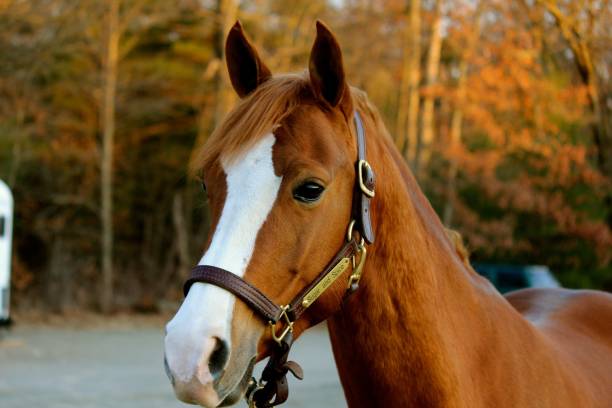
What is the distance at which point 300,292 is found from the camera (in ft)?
7.26

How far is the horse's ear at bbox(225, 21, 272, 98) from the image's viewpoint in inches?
98.4

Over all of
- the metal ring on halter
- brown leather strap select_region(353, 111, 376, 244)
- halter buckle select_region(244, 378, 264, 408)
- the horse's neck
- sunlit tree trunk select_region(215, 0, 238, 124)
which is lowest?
sunlit tree trunk select_region(215, 0, 238, 124)

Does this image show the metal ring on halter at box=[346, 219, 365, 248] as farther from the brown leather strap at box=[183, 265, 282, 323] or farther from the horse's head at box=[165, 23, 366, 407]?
the brown leather strap at box=[183, 265, 282, 323]

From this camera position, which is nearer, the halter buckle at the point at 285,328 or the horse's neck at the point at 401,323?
the halter buckle at the point at 285,328

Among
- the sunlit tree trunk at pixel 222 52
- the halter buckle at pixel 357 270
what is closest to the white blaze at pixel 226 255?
the halter buckle at pixel 357 270

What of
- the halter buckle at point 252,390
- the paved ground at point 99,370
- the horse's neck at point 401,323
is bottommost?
the paved ground at point 99,370

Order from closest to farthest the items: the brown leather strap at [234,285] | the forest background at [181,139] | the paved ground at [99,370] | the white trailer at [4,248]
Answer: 1. the brown leather strap at [234,285]
2. the paved ground at [99,370]
3. the white trailer at [4,248]
4. the forest background at [181,139]

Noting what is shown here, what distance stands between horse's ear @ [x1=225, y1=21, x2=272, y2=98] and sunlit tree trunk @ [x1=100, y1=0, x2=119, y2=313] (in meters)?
17.5

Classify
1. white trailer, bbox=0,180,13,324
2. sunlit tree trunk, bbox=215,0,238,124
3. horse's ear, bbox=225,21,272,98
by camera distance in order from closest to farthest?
horse's ear, bbox=225,21,272,98 → white trailer, bbox=0,180,13,324 → sunlit tree trunk, bbox=215,0,238,124

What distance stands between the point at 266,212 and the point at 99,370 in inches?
389

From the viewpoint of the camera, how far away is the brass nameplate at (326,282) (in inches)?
86.9

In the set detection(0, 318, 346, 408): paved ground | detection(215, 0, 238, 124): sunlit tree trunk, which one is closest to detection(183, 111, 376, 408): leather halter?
detection(0, 318, 346, 408): paved ground

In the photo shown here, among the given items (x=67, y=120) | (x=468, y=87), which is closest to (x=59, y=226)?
(x=67, y=120)

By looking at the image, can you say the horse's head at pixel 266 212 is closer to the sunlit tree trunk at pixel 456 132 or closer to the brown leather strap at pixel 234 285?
the brown leather strap at pixel 234 285
